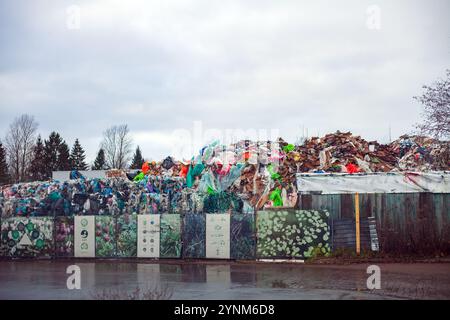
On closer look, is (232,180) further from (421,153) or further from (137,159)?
(137,159)

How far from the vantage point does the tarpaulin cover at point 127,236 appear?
23.8 meters

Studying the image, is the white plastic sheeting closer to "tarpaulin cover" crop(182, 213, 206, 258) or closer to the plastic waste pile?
"tarpaulin cover" crop(182, 213, 206, 258)

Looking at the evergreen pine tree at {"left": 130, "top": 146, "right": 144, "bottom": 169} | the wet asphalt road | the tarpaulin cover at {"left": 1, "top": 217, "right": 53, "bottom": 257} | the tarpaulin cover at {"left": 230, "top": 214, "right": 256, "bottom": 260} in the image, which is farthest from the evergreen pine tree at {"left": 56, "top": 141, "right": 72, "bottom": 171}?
the tarpaulin cover at {"left": 230, "top": 214, "right": 256, "bottom": 260}

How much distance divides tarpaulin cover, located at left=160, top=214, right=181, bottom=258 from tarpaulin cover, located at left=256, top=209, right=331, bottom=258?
358 cm

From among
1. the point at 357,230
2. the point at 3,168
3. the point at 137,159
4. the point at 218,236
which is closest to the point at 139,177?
the point at 218,236

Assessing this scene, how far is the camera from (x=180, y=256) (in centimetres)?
2322

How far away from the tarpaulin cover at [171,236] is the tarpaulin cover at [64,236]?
444 cm

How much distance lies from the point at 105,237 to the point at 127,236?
1071mm

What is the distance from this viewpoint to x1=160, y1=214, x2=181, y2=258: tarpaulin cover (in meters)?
23.3

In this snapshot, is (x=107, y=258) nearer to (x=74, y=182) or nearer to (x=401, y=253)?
(x=74, y=182)

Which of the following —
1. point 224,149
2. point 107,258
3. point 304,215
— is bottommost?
point 107,258
